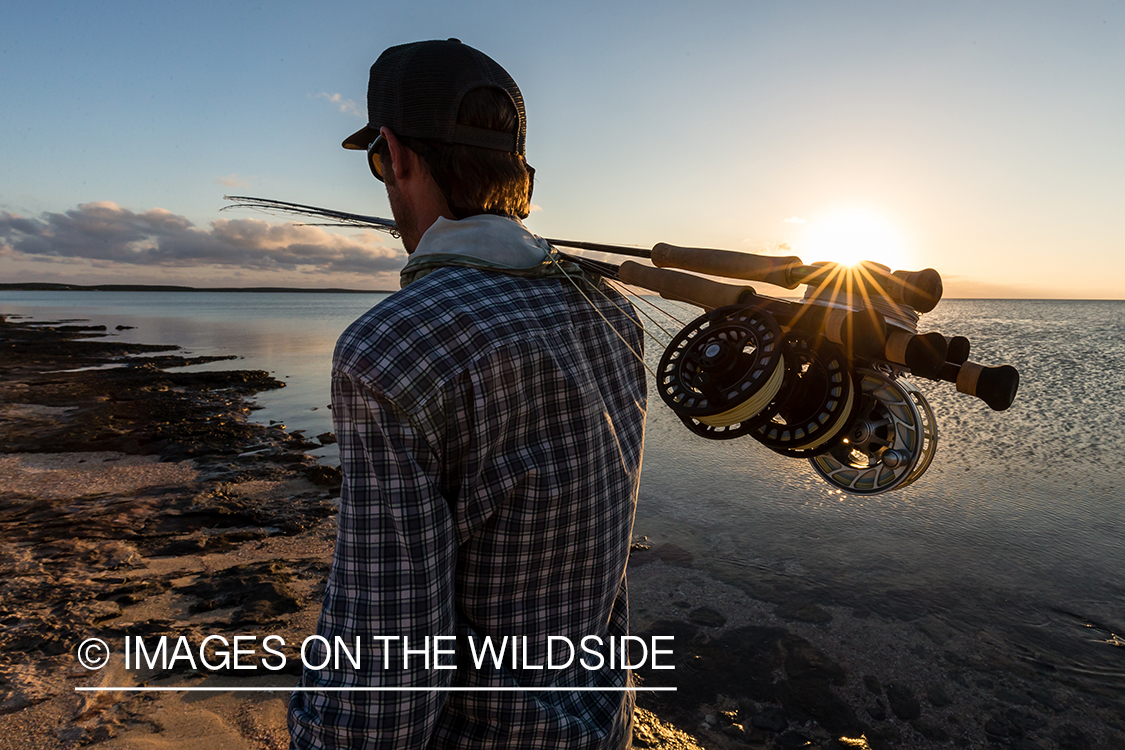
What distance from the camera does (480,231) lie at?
123 cm

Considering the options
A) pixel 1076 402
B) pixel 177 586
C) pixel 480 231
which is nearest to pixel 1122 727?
pixel 480 231

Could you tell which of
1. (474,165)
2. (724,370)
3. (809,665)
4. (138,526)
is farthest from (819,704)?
(138,526)

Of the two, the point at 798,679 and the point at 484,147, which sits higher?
the point at 484,147

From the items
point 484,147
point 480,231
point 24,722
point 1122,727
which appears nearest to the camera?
point 480,231

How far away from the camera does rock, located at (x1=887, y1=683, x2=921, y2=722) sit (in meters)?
4.54

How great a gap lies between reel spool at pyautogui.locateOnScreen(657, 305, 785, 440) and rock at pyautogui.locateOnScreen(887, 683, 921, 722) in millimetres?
4249

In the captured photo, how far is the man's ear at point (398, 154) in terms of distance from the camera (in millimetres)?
1373

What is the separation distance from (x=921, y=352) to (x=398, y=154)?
1.29 meters

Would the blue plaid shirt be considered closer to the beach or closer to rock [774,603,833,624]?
the beach

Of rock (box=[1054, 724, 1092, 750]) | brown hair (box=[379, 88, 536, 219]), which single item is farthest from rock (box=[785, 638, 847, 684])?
brown hair (box=[379, 88, 536, 219])

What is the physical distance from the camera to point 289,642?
187 inches

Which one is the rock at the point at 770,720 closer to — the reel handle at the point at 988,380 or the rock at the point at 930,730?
the rock at the point at 930,730

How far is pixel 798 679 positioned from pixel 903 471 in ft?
12.8

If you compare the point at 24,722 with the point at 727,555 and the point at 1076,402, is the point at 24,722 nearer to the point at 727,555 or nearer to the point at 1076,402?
the point at 727,555
